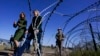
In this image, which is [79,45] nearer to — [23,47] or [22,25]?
[22,25]

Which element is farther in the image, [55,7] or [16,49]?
[16,49]

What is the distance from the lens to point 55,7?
5.68 metres

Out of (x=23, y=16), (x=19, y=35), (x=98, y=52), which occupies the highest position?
(x=23, y=16)

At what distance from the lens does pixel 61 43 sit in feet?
47.2

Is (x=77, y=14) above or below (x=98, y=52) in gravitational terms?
above

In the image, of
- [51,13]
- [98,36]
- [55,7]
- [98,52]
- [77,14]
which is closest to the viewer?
[55,7]

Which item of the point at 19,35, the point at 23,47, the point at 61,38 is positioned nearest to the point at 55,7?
the point at 23,47

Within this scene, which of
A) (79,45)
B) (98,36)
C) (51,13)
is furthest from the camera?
(79,45)

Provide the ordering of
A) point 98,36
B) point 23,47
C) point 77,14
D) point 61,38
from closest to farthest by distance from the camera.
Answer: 1. point 77,14
2. point 23,47
3. point 98,36
4. point 61,38

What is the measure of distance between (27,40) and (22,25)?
1298 mm

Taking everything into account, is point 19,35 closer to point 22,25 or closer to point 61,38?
point 22,25

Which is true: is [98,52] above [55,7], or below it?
below

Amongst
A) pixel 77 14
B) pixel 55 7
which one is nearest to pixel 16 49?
pixel 77 14

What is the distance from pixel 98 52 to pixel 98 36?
4.15 ft
